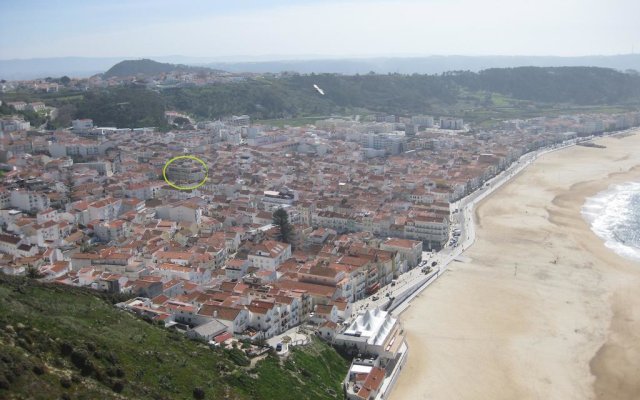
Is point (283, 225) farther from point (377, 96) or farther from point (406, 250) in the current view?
point (377, 96)

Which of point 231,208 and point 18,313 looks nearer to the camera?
point 18,313

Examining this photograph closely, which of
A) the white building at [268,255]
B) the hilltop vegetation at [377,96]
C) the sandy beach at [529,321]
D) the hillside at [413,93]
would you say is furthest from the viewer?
the hillside at [413,93]

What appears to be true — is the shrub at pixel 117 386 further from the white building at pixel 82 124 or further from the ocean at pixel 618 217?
the white building at pixel 82 124

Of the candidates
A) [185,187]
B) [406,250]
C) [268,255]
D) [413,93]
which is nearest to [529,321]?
[406,250]

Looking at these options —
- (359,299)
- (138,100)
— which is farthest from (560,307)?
(138,100)

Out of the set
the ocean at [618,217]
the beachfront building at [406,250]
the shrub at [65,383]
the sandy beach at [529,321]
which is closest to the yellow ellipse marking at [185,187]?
the beachfront building at [406,250]

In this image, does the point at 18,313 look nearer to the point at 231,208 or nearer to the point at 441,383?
the point at 441,383
